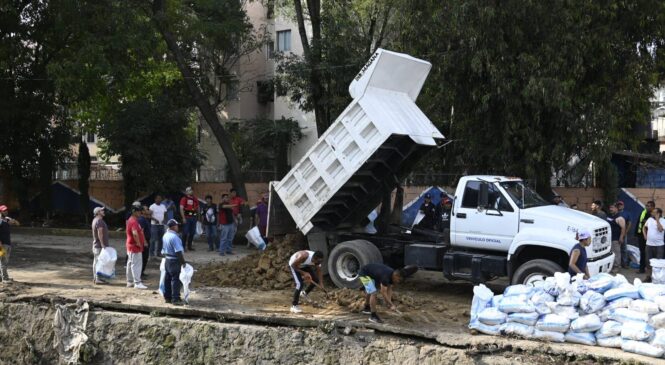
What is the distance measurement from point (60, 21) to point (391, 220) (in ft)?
41.9

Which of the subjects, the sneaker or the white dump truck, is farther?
the white dump truck

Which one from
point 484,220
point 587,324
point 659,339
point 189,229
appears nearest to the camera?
point 659,339

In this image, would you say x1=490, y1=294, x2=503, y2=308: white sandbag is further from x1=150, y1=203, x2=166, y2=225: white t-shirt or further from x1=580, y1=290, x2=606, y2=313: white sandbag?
x1=150, y1=203, x2=166, y2=225: white t-shirt

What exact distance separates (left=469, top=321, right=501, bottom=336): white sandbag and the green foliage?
48.6ft

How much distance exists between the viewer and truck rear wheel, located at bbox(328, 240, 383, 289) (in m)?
11.7

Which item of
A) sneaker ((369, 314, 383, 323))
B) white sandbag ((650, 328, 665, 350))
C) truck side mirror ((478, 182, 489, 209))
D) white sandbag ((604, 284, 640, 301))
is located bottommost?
sneaker ((369, 314, 383, 323))

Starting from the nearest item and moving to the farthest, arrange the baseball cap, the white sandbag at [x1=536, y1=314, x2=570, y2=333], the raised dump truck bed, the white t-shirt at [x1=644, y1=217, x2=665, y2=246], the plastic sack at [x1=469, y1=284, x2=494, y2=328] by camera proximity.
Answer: the white sandbag at [x1=536, y1=314, x2=570, y2=333] → the plastic sack at [x1=469, y1=284, x2=494, y2=328] → the baseball cap → the raised dump truck bed → the white t-shirt at [x1=644, y1=217, x2=665, y2=246]

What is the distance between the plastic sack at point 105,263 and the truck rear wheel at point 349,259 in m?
4.08

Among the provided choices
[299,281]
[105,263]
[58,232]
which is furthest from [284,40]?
[299,281]

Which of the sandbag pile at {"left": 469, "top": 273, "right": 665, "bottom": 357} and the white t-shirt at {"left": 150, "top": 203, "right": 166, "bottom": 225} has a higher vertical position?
the white t-shirt at {"left": 150, "top": 203, "right": 166, "bottom": 225}

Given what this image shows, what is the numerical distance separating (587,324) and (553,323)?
40cm

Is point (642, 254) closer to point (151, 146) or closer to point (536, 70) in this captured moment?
point (536, 70)

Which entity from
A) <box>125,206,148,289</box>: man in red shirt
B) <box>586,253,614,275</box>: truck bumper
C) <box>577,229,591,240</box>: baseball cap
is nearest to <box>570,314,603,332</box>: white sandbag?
<box>577,229,591,240</box>: baseball cap

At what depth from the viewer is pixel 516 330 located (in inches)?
338
